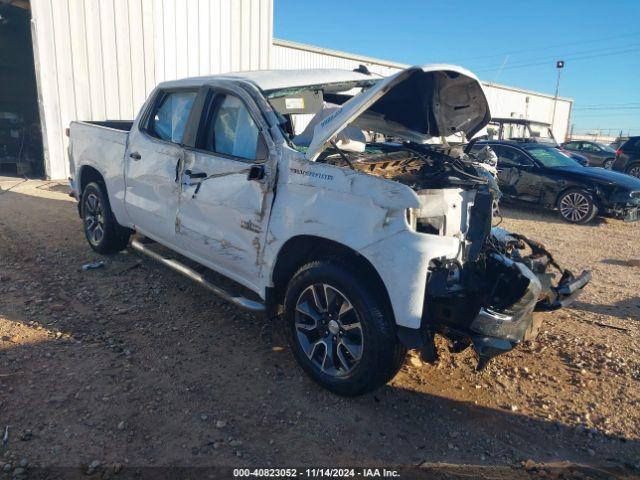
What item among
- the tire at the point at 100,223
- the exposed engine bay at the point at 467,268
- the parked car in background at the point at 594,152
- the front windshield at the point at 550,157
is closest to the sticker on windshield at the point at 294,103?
the exposed engine bay at the point at 467,268

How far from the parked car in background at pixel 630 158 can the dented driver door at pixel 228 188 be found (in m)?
15.8

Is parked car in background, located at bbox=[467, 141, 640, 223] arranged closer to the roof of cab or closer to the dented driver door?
the roof of cab

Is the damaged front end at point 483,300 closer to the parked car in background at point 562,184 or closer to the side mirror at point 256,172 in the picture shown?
the side mirror at point 256,172

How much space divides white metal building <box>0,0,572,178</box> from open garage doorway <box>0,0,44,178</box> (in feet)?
0.12

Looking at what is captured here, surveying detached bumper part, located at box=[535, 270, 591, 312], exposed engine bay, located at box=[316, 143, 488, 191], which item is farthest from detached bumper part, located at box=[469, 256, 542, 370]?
exposed engine bay, located at box=[316, 143, 488, 191]

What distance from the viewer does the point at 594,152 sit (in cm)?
2122

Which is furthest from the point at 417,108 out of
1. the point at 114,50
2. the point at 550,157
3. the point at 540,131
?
the point at 540,131

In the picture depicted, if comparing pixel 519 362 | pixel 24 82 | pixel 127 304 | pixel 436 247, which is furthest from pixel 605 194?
pixel 24 82

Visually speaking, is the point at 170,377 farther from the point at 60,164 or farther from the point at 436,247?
the point at 60,164

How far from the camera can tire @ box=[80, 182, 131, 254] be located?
5410 mm

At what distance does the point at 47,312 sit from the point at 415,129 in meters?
3.48

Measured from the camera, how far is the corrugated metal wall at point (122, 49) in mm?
10609

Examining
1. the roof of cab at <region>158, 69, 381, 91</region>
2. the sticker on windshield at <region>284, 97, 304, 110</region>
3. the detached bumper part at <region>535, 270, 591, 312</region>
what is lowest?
the detached bumper part at <region>535, 270, 591, 312</region>

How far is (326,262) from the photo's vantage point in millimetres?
3131
